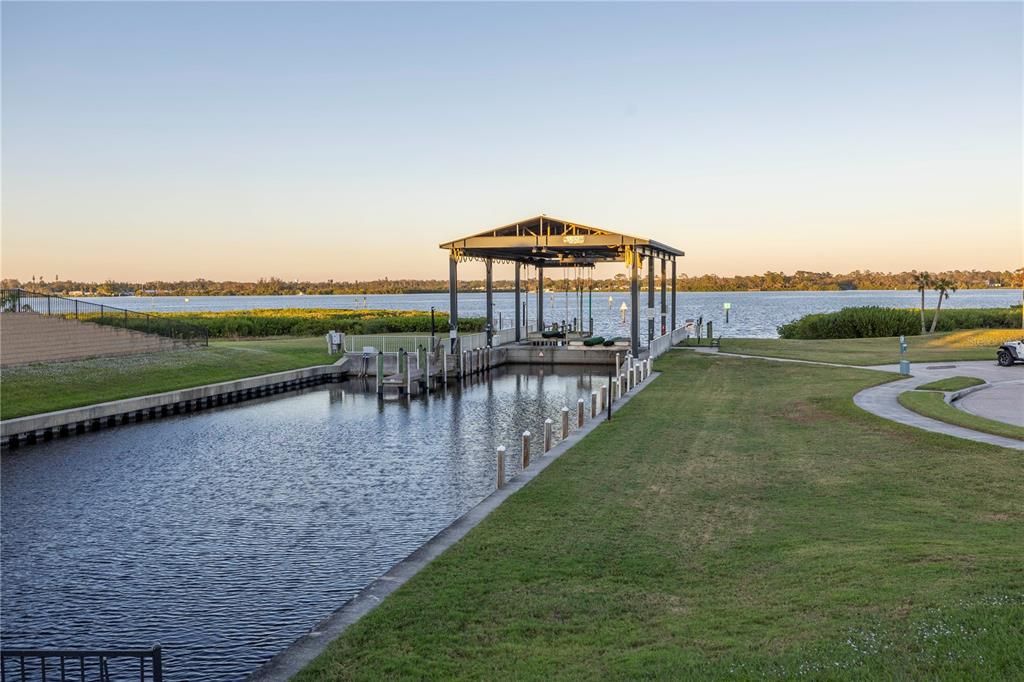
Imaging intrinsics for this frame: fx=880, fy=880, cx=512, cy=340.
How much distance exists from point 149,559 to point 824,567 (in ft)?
35.3

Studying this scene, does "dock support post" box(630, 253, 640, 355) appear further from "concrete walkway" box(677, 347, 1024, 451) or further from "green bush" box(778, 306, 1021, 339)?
"green bush" box(778, 306, 1021, 339)

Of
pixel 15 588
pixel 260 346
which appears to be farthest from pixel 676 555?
pixel 260 346

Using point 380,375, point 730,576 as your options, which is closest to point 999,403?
point 730,576

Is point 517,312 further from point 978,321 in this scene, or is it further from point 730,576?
point 730,576

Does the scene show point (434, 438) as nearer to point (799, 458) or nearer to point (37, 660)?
point (799, 458)

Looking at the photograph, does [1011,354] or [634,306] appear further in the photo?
[634,306]

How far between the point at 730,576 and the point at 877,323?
58027mm

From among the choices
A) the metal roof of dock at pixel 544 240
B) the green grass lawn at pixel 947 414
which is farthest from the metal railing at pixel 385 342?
the green grass lawn at pixel 947 414

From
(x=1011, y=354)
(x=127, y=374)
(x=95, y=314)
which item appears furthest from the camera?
(x=95, y=314)

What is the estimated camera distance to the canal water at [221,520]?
Answer: 1188 centimetres

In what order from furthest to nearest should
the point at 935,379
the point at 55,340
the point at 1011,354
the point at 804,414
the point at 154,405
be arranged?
the point at 55,340
the point at 1011,354
the point at 154,405
the point at 935,379
the point at 804,414

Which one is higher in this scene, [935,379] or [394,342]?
[394,342]

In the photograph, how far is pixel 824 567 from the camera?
10672 millimetres

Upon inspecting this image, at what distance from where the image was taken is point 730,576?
1095cm
